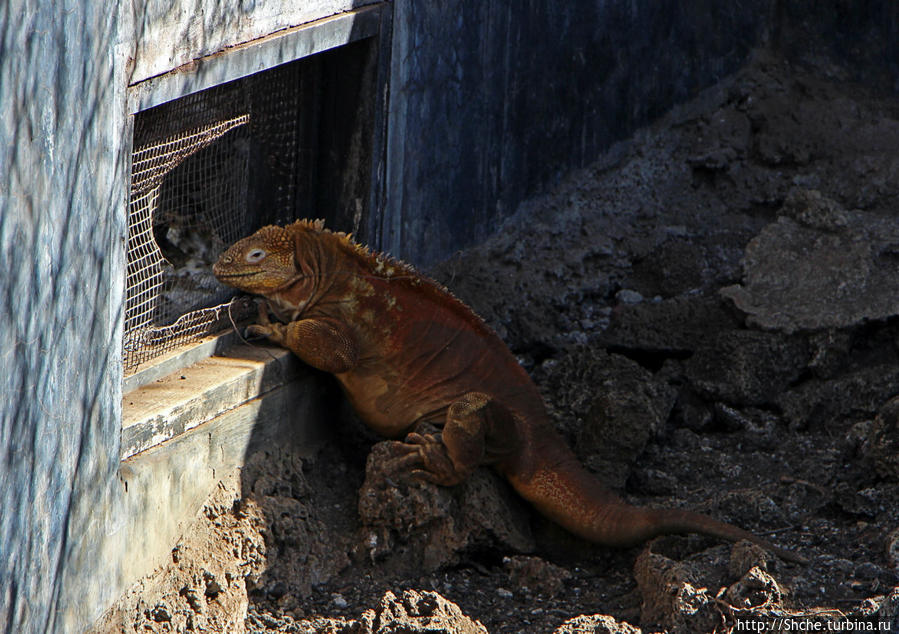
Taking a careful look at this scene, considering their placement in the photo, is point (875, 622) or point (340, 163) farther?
point (340, 163)

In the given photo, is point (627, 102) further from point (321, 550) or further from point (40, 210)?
point (40, 210)

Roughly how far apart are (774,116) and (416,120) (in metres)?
3.29

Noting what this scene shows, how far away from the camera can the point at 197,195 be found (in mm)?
5086

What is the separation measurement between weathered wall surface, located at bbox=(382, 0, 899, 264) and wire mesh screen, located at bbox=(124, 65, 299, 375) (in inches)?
27.2

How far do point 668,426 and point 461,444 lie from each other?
1436mm

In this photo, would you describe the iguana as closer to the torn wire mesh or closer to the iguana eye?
the iguana eye

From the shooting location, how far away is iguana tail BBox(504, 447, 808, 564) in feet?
15.3

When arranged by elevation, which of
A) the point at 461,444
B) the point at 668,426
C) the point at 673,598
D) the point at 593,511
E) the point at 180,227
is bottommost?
the point at 668,426

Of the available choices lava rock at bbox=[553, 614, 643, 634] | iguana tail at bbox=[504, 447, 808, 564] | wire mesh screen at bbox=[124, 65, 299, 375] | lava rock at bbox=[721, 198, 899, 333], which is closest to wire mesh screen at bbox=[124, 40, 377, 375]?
wire mesh screen at bbox=[124, 65, 299, 375]

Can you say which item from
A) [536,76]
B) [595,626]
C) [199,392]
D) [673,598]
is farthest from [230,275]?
[536,76]

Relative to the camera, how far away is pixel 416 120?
19.9ft

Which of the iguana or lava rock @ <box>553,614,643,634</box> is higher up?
the iguana

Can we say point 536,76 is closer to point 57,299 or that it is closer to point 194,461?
point 194,461

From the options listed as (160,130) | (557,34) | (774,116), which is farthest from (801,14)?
(160,130)
